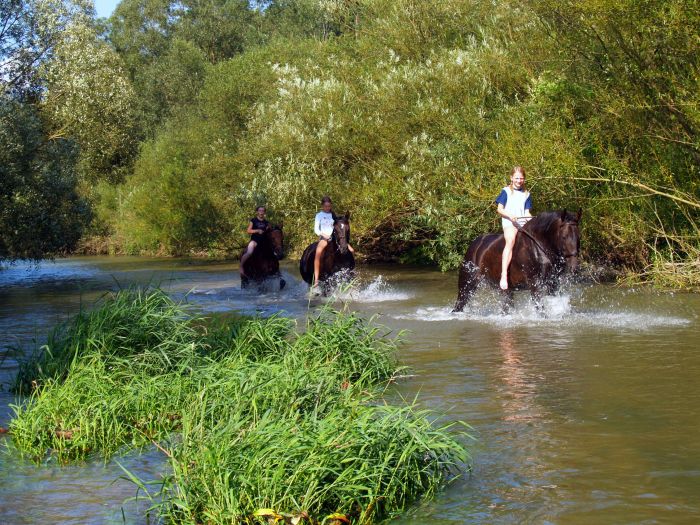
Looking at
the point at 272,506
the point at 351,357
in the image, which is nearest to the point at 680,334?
the point at 351,357

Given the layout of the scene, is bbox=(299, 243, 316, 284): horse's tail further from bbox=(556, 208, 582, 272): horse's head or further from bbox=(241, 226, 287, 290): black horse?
bbox=(556, 208, 582, 272): horse's head

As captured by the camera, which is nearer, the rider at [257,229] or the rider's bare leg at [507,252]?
the rider's bare leg at [507,252]

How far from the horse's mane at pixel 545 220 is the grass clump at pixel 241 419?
433 cm

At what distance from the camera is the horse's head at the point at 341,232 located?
18.2 metres

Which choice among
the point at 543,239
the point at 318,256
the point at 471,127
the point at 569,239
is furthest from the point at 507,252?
the point at 471,127

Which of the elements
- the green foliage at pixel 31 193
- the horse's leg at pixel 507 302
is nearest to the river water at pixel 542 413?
the horse's leg at pixel 507 302

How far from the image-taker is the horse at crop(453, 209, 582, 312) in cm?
1350

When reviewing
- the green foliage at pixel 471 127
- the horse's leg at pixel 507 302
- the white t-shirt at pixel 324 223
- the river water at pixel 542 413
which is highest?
the green foliage at pixel 471 127

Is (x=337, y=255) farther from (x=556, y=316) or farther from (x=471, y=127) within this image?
(x=471, y=127)

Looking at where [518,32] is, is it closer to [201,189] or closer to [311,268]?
[311,268]

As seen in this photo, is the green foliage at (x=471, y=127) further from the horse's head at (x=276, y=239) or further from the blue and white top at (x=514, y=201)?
the horse's head at (x=276, y=239)

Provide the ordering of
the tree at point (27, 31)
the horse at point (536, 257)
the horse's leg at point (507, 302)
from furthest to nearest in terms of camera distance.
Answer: the tree at point (27, 31) → the horse's leg at point (507, 302) → the horse at point (536, 257)

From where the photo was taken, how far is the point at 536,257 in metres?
14.0

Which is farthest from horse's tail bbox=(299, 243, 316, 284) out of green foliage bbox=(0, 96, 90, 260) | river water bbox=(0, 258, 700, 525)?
green foliage bbox=(0, 96, 90, 260)
